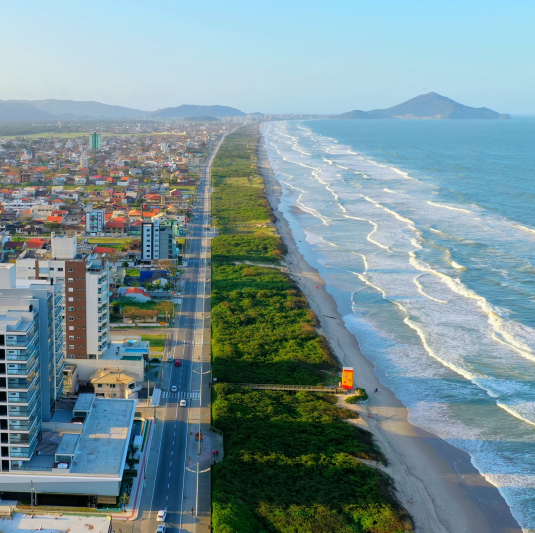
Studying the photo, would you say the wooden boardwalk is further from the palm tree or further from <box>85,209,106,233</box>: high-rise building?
<box>85,209,106,233</box>: high-rise building

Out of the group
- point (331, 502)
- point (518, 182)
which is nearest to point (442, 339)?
point (331, 502)

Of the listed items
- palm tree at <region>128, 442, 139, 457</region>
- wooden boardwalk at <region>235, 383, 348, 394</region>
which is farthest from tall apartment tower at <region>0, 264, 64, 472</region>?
wooden boardwalk at <region>235, 383, 348, 394</region>

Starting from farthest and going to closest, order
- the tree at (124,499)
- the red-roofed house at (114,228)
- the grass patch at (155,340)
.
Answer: the red-roofed house at (114,228)
the grass patch at (155,340)
the tree at (124,499)

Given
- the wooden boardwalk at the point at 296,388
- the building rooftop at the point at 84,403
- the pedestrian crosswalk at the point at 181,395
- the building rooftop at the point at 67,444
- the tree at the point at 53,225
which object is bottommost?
the pedestrian crosswalk at the point at 181,395

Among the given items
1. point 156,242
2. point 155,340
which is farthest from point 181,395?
point 156,242

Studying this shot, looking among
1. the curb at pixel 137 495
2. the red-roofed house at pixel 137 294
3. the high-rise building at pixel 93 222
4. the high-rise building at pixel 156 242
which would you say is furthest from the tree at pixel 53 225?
the curb at pixel 137 495

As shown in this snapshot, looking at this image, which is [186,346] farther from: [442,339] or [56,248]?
[442,339]

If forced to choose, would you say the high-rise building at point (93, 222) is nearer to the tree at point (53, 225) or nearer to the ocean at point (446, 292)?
the tree at point (53, 225)
